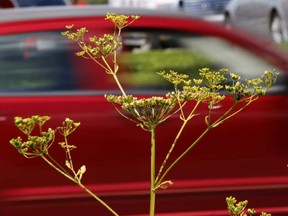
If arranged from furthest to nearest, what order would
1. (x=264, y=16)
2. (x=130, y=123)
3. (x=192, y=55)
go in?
(x=264, y=16), (x=192, y=55), (x=130, y=123)

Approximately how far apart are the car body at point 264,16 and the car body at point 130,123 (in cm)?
1065

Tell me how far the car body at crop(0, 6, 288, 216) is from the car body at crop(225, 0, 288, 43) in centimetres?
1065

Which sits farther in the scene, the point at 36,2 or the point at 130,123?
the point at 36,2

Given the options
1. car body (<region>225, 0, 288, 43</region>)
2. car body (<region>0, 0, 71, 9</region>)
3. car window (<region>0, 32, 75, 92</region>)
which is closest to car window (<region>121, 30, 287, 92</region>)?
car window (<region>0, 32, 75, 92</region>)

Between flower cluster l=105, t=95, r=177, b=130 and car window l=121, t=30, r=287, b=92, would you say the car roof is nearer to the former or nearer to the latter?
car window l=121, t=30, r=287, b=92

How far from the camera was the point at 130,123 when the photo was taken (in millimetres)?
5094

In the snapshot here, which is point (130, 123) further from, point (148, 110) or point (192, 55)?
point (148, 110)

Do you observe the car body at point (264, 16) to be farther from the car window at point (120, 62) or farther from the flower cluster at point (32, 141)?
the flower cluster at point (32, 141)

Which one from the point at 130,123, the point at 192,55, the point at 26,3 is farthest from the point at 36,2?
the point at 130,123

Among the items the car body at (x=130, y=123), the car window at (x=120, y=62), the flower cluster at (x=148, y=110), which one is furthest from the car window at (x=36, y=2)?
the flower cluster at (x=148, y=110)

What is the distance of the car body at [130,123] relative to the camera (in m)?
5.09

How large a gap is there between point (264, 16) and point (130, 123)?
12979mm

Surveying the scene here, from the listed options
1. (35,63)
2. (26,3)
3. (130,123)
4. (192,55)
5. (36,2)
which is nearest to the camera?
(130,123)

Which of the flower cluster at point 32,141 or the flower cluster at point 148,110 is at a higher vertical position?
the flower cluster at point 148,110
